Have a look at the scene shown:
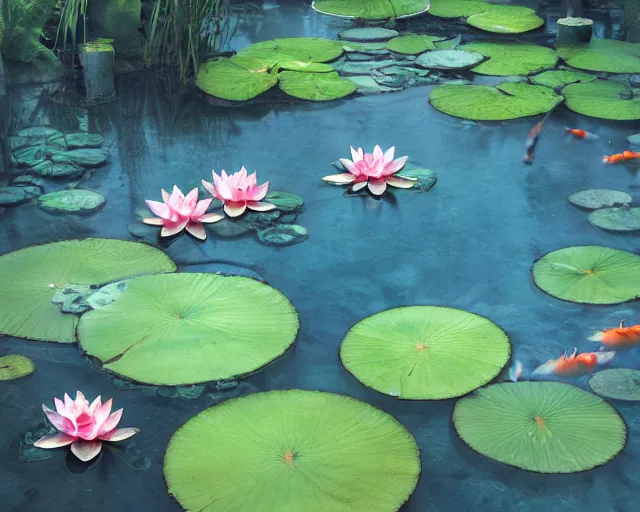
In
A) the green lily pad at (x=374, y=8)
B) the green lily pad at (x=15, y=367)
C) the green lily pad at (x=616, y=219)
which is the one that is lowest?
the green lily pad at (x=616, y=219)

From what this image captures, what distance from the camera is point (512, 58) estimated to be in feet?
18.2

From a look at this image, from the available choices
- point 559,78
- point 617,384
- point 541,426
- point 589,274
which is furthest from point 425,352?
point 559,78

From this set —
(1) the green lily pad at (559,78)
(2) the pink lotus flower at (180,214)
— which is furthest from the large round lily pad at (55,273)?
(1) the green lily pad at (559,78)

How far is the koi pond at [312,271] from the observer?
2219mm

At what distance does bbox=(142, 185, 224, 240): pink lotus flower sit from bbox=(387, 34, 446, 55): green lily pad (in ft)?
A: 9.04

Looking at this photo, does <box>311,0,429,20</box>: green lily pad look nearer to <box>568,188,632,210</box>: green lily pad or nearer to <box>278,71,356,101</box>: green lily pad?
<box>278,71,356,101</box>: green lily pad

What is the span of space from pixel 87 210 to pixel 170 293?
959 millimetres

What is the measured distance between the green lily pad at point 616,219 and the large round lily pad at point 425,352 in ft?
3.33

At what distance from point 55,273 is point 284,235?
940 mm

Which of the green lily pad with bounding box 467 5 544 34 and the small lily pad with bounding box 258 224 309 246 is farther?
the green lily pad with bounding box 467 5 544 34

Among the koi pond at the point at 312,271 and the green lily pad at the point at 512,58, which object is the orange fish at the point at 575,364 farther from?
the green lily pad at the point at 512,58

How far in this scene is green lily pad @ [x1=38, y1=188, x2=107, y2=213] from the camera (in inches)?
143

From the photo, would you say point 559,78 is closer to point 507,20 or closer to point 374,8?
point 507,20

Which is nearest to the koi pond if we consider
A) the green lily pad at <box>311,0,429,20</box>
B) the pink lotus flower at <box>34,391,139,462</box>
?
the pink lotus flower at <box>34,391,139,462</box>
